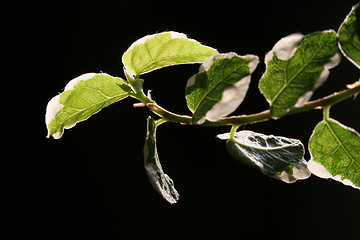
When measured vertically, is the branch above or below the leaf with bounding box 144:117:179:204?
above

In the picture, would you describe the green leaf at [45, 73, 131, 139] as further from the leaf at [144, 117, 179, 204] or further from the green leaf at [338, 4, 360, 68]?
the green leaf at [338, 4, 360, 68]

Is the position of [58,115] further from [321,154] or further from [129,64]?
[321,154]

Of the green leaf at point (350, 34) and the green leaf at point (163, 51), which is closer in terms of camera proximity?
the green leaf at point (350, 34)

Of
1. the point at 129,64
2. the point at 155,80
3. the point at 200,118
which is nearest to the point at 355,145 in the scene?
the point at 200,118

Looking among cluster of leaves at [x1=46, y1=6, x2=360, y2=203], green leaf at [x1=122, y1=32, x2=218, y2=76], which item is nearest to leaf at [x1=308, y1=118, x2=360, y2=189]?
cluster of leaves at [x1=46, y1=6, x2=360, y2=203]

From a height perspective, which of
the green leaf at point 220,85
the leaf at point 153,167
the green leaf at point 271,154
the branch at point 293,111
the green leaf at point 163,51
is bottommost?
the green leaf at point 271,154

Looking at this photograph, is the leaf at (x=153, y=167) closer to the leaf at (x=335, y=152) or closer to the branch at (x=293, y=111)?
the branch at (x=293, y=111)

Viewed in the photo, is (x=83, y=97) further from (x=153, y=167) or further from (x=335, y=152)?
(x=335, y=152)

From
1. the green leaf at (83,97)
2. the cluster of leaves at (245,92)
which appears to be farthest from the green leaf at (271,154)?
the green leaf at (83,97)

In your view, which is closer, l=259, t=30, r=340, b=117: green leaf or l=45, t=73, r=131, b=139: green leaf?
l=259, t=30, r=340, b=117: green leaf
